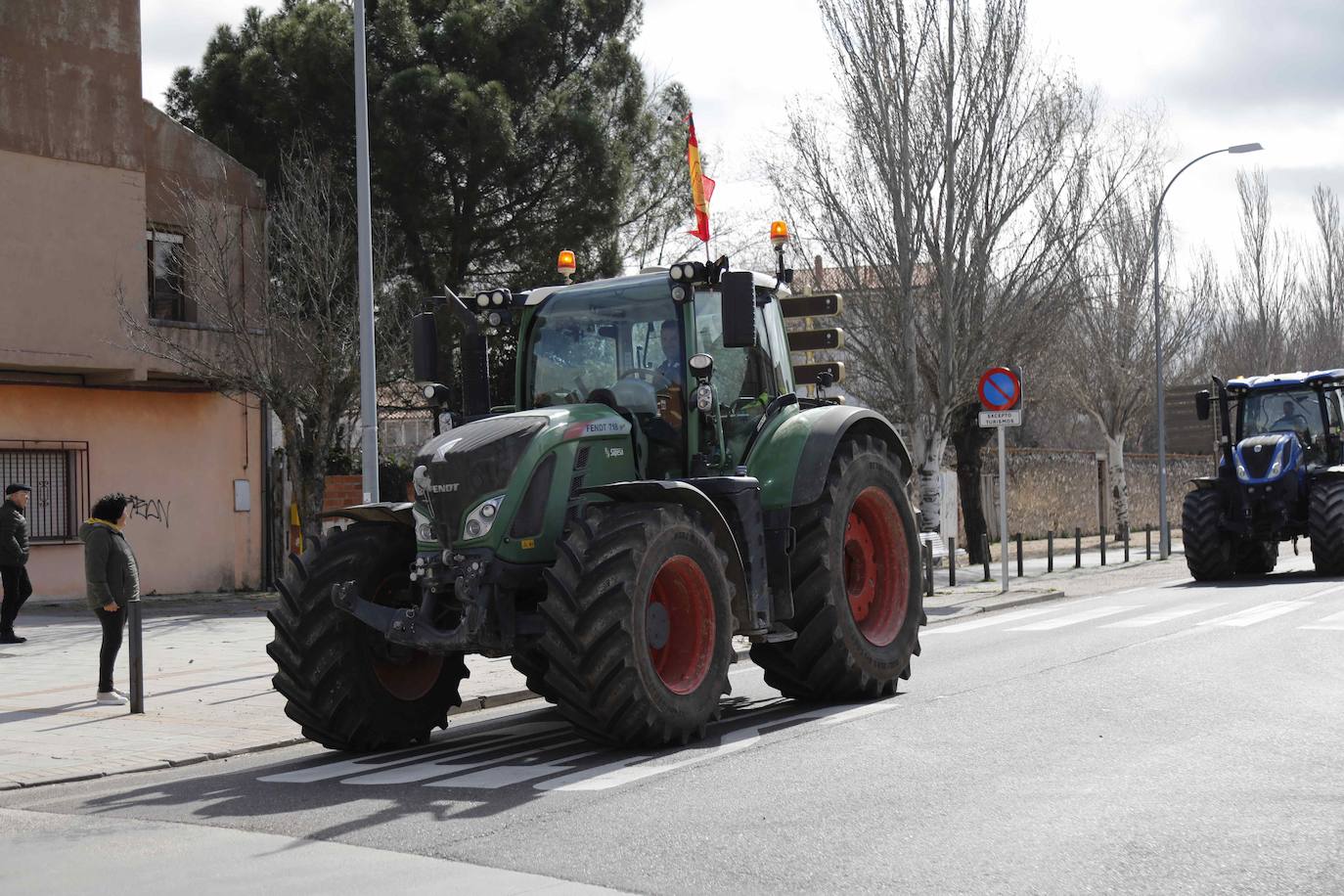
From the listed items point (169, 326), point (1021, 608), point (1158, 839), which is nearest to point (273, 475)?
point (169, 326)

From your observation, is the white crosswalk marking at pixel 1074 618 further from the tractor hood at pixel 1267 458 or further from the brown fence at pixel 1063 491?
the brown fence at pixel 1063 491

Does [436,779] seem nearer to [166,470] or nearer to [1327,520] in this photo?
[1327,520]

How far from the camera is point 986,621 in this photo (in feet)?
58.7

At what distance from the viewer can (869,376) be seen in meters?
28.9

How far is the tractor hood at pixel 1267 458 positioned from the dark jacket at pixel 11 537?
16.3 meters

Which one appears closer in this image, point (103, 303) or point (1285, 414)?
point (1285, 414)

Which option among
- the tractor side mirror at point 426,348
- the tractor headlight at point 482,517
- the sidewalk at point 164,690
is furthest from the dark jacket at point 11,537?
the tractor headlight at point 482,517

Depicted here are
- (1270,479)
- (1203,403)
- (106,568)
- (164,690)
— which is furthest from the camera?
(1203,403)

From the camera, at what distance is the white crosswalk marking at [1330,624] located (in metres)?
15.0

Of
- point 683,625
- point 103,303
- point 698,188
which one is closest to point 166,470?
point 103,303

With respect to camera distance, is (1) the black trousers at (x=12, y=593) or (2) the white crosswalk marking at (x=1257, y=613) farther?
(1) the black trousers at (x=12, y=593)

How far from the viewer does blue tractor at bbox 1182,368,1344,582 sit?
22219 millimetres

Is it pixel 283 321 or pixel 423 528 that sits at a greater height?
pixel 283 321

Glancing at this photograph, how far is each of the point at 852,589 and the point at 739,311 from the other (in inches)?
114
